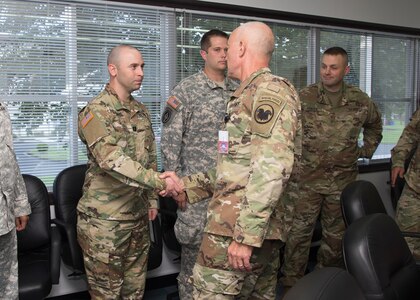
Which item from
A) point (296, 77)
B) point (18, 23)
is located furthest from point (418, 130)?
point (18, 23)

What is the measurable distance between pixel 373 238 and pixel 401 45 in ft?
12.1

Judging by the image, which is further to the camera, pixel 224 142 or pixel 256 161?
pixel 224 142

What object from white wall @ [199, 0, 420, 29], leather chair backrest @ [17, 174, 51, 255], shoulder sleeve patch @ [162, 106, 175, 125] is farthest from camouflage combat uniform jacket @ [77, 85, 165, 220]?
white wall @ [199, 0, 420, 29]

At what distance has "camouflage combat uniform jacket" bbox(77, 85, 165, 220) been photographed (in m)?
2.18

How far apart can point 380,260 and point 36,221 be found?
6.63ft

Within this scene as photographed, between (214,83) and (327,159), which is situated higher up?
(214,83)

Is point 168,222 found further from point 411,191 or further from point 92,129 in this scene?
point 411,191

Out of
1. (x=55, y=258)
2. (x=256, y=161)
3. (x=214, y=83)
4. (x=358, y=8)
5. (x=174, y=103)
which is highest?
(x=358, y=8)

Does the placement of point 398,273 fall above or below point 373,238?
below

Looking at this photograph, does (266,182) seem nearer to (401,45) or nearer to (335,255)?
(335,255)

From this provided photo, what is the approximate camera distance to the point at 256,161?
5.30 ft

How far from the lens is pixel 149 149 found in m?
2.60

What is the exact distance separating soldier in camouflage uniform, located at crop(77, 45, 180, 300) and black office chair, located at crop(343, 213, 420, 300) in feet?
3.32

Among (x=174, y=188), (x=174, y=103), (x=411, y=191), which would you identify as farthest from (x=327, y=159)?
(x=174, y=188)
